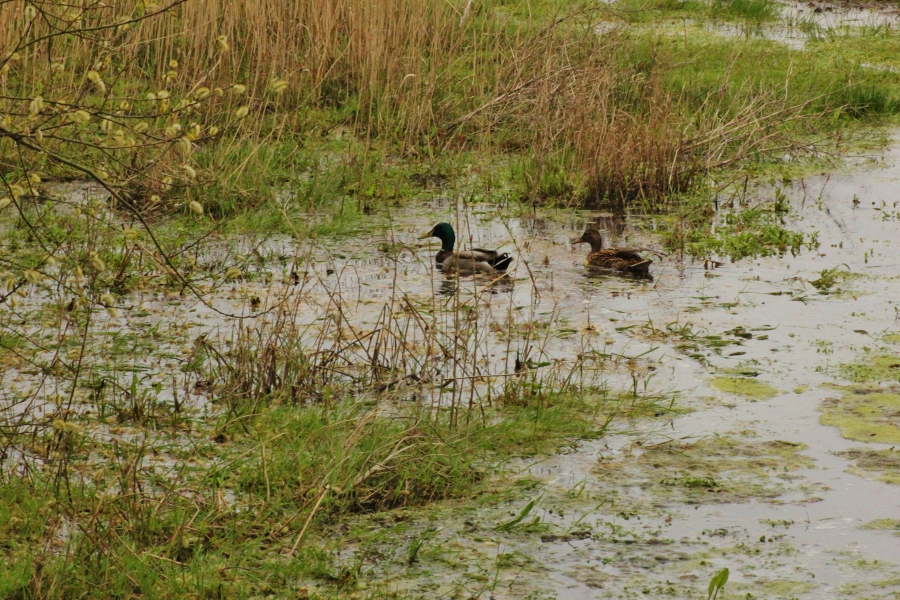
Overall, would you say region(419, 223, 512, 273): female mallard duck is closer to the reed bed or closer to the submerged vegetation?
the submerged vegetation

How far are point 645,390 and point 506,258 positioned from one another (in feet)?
7.58

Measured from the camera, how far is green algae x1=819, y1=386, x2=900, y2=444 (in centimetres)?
575

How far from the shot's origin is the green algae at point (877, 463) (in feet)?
17.4

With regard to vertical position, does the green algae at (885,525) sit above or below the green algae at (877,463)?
below

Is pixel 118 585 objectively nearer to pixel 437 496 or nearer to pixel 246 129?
pixel 437 496

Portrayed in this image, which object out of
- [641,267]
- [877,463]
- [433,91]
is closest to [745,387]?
[877,463]

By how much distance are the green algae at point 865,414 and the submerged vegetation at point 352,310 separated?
1.0 inches

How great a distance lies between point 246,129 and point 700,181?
157 inches

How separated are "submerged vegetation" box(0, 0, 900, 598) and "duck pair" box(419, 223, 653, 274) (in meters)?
0.18

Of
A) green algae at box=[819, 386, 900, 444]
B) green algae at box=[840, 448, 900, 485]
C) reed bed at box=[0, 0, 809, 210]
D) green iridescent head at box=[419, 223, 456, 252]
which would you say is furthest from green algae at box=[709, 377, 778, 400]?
reed bed at box=[0, 0, 809, 210]

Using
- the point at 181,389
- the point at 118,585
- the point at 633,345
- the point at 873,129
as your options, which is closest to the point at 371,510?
the point at 118,585

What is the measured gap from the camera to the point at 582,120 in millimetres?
10547

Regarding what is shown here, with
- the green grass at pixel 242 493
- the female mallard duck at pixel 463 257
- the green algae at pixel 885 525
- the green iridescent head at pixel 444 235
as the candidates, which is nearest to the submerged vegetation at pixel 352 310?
the green grass at pixel 242 493

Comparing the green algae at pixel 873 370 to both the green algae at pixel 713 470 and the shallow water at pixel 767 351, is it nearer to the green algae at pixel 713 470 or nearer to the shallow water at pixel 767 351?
the shallow water at pixel 767 351
